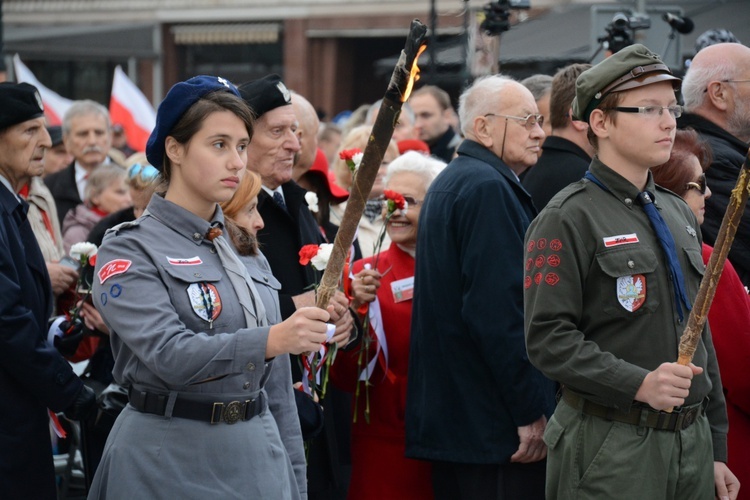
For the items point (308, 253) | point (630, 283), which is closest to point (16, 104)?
point (308, 253)

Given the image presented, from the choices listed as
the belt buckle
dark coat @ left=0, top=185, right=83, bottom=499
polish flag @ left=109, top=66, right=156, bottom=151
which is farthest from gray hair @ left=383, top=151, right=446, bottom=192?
polish flag @ left=109, top=66, right=156, bottom=151

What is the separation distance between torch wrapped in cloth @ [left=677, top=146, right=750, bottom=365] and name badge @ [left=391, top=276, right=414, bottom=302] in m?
1.97

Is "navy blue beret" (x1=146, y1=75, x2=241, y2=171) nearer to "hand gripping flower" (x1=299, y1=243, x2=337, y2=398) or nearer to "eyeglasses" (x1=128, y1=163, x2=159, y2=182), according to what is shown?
"hand gripping flower" (x1=299, y1=243, x2=337, y2=398)

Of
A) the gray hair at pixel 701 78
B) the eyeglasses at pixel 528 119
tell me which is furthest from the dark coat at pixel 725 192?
the eyeglasses at pixel 528 119

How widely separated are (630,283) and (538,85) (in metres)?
3.07

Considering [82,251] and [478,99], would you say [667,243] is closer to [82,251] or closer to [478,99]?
[478,99]

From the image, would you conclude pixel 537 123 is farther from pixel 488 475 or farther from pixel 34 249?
pixel 34 249

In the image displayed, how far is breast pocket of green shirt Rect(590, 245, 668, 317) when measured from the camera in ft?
11.1

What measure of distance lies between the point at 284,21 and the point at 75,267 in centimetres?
2157

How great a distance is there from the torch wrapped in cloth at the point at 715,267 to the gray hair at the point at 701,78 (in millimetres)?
2182

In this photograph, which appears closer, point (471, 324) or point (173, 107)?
point (173, 107)

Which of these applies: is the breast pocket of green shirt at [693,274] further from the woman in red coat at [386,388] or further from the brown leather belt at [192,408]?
the woman in red coat at [386,388]

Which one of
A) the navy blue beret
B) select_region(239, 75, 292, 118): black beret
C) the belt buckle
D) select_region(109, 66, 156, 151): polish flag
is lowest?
select_region(109, 66, 156, 151): polish flag

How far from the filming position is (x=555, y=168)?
5035 mm
